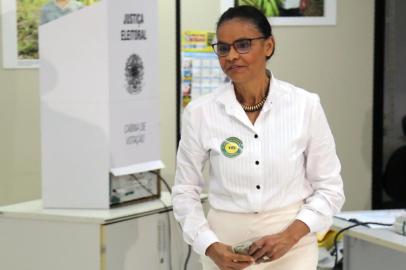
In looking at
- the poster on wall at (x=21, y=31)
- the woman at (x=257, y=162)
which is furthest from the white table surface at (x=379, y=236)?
the poster on wall at (x=21, y=31)

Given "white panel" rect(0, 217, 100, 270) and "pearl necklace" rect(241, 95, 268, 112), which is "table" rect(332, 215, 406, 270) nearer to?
"pearl necklace" rect(241, 95, 268, 112)

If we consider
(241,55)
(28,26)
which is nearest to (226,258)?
(241,55)

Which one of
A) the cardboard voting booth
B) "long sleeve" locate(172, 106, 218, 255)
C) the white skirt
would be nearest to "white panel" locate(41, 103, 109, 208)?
the cardboard voting booth

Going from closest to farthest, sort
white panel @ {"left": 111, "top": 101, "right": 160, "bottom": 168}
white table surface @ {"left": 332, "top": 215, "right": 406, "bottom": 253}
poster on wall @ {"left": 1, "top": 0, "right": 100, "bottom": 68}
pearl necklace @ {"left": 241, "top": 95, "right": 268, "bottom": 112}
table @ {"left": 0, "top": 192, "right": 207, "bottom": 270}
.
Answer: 1. pearl necklace @ {"left": 241, "top": 95, "right": 268, "bottom": 112}
2. white table surface @ {"left": 332, "top": 215, "right": 406, "bottom": 253}
3. table @ {"left": 0, "top": 192, "right": 207, "bottom": 270}
4. white panel @ {"left": 111, "top": 101, "right": 160, "bottom": 168}
5. poster on wall @ {"left": 1, "top": 0, "right": 100, "bottom": 68}

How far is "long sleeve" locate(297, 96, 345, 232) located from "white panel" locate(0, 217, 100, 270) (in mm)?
945

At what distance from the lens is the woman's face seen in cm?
180

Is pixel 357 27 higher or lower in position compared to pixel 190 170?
higher

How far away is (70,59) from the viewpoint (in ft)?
8.56

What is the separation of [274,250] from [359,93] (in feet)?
7.24

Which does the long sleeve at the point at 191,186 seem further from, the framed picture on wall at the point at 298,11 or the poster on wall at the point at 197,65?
the framed picture on wall at the point at 298,11

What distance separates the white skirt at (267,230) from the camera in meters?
1.82

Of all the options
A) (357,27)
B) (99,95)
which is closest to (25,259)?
(99,95)

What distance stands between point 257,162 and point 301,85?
1.99 metres

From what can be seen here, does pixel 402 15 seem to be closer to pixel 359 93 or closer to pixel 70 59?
pixel 359 93
